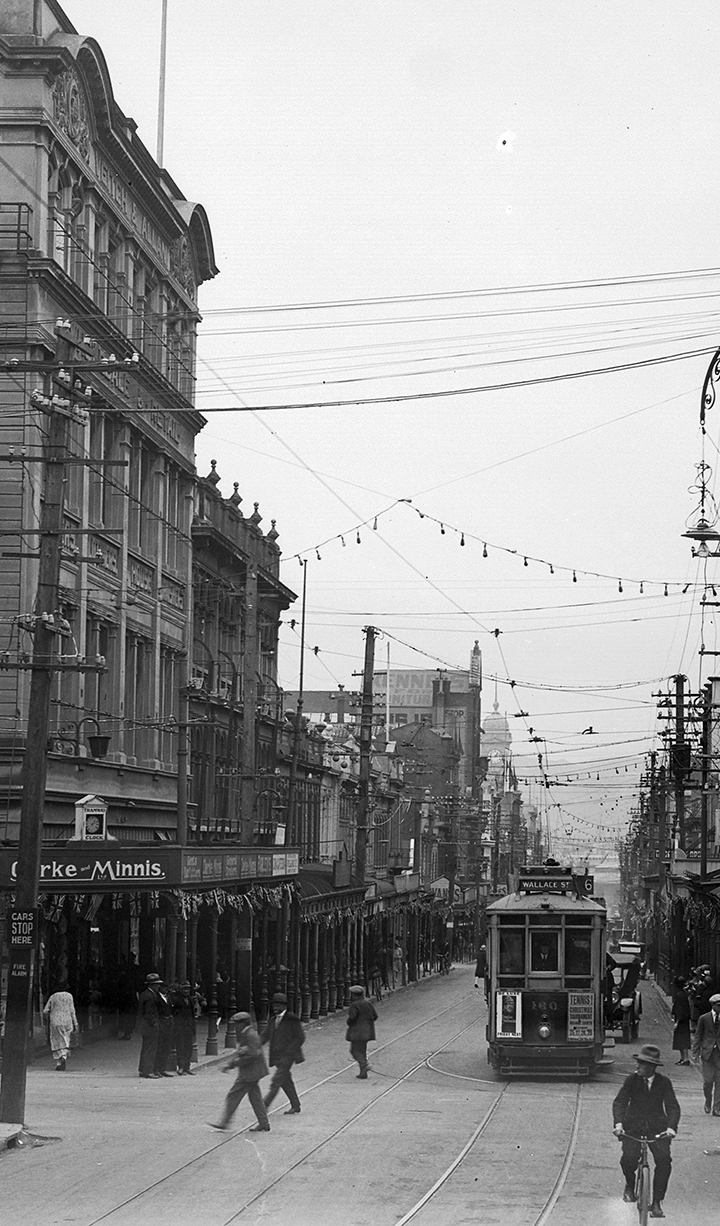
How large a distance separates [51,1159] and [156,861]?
35.4 feet

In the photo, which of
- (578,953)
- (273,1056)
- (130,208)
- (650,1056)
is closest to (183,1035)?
(273,1056)

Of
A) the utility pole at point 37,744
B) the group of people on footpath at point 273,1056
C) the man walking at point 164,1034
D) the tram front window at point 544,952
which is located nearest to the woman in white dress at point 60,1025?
the man walking at point 164,1034

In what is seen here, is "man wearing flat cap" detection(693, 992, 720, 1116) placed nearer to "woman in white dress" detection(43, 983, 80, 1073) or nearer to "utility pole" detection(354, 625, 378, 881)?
"woman in white dress" detection(43, 983, 80, 1073)

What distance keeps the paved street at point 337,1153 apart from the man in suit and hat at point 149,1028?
1.33 ft

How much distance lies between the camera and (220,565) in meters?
56.2

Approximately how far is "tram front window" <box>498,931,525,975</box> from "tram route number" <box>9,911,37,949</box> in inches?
377

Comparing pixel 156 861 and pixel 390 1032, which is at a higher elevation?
pixel 156 861

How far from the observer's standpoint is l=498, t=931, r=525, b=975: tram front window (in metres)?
27.7

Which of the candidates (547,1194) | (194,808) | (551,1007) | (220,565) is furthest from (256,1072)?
(220,565)

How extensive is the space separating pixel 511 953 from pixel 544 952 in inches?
21.5

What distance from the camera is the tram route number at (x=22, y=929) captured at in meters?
20.7

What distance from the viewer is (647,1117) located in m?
14.6

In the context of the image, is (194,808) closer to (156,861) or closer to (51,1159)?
(156,861)

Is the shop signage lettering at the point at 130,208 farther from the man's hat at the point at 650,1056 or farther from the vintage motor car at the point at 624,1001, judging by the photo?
the man's hat at the point at 650,1056
